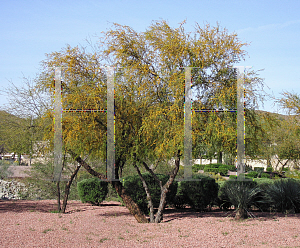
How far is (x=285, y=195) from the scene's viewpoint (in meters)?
9.82

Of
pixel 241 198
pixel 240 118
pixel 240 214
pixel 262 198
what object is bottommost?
pixel 240 214

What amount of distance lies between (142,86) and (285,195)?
19.6 ft

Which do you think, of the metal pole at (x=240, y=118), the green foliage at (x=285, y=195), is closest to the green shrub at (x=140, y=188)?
the green foliage at (x=285, y=195)

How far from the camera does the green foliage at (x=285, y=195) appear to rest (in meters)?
9.80

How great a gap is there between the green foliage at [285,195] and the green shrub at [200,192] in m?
1.87

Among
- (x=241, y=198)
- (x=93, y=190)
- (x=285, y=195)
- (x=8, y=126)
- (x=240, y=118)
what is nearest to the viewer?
(x=240, y=118)

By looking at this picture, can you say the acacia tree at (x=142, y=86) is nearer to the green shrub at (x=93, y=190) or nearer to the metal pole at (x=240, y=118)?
the metal pole at (x=240, y=118)

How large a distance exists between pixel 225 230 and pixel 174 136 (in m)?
2.64

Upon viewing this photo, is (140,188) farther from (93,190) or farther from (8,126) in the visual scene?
(8,126)

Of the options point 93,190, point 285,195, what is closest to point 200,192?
point 285,195

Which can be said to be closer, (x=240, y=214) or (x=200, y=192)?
(x=240, y=214)

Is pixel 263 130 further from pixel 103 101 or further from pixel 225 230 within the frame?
pixel 103 101

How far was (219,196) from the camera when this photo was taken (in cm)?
1120

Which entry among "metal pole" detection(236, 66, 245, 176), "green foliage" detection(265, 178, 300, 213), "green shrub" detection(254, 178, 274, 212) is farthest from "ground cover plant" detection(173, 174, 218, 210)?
"metal pole" detection(236, 66, 245, 176)
